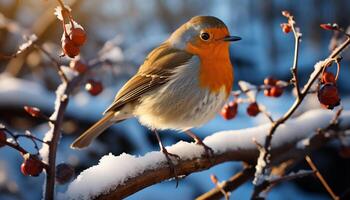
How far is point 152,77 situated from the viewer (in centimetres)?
176

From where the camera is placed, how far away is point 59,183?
1097 millimetres

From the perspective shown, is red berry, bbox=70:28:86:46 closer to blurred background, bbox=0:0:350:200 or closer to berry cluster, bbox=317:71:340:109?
berry cluster, bbox=317:71:340:109

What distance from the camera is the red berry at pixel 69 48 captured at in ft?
3.44

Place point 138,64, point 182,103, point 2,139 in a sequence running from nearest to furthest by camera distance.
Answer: point 2,139
point 182,103
point 138,64

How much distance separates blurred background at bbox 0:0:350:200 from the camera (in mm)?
3121

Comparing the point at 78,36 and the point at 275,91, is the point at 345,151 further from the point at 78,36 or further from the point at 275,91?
the point at 78,36

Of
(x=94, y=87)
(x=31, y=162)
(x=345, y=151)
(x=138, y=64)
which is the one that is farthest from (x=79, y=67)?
(x=138, y=64)

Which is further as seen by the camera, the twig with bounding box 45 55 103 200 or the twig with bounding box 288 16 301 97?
the twig with bounding box 288 16 301 97

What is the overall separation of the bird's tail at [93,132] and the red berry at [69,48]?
659mm

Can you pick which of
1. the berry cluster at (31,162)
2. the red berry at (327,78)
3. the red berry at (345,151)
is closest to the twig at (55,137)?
the berry cluster at (31,162)

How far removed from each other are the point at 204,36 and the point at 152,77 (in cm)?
25

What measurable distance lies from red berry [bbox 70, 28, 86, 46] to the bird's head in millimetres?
739

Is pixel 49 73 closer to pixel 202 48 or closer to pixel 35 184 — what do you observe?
pixel 35 184

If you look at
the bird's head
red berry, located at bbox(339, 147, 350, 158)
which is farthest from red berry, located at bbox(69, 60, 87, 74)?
red berry, located at bbox(339, 147, 350, 158)
